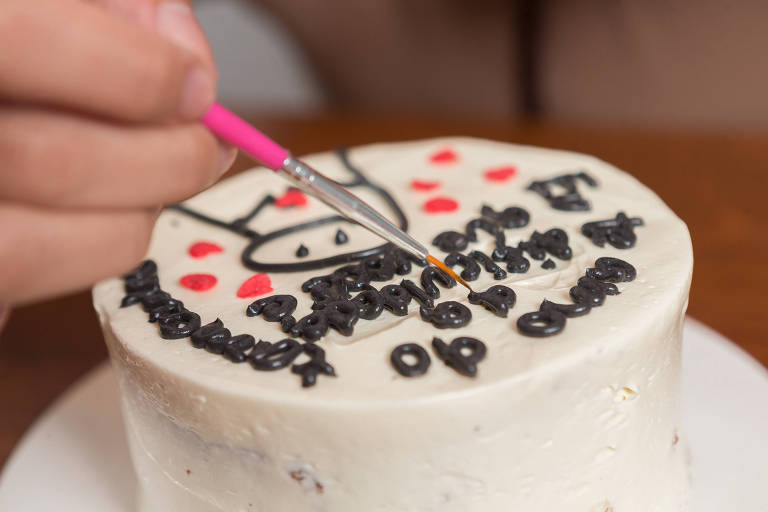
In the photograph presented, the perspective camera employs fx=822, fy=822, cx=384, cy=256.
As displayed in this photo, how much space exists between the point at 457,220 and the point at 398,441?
1.48 ft

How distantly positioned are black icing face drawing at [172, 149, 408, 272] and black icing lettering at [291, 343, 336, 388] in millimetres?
220

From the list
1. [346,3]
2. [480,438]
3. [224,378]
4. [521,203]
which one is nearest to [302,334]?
[224,378]

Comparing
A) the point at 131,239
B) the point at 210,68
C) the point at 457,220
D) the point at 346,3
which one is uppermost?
the point at 210,68

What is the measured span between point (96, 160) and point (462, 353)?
1.38 ft

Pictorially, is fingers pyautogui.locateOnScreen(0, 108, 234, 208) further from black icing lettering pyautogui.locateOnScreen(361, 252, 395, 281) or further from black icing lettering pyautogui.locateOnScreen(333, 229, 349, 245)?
black icing lettering pyautogui.locateOnScreen(333, 229, 349, 245)

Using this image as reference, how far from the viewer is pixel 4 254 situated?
26.3 inches

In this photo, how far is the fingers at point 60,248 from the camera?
672mm

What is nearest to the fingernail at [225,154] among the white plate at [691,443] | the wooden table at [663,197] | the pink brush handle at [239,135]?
the pink brush handle at [239,135]

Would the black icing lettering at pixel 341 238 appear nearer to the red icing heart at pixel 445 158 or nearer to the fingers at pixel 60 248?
the red icing heart at pixel 445 158

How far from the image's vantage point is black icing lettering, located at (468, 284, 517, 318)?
0.92 m

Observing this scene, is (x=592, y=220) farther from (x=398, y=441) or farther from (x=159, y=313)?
(x=159, y=313)

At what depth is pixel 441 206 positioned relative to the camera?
1234 mm

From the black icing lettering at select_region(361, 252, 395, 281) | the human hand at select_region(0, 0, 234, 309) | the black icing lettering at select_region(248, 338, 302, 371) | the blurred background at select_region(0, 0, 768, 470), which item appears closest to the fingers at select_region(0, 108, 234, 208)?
the human hand at select_region(0, 0, 234, 309)

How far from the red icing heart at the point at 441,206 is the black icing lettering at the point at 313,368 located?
1.35 feet
